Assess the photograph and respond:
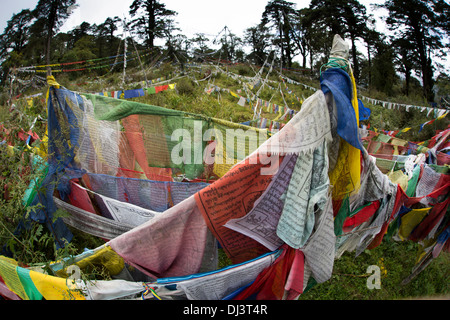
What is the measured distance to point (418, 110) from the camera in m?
11.9

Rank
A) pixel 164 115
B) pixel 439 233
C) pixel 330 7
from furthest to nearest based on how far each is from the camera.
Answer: pixel 330 7 → pixel 439 233 → pixel 164 115

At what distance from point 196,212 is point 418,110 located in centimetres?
1308

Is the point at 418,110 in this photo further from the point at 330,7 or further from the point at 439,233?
the point at 330,7

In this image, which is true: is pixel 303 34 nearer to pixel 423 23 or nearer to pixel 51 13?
pixel 423 23

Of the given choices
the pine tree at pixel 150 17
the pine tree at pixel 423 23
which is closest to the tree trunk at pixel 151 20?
the pine tree at pixel 150 17

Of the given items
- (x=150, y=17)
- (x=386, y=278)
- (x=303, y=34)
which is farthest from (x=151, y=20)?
(x=386, y=278)

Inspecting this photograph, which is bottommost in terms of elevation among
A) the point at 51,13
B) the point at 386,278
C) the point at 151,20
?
the point at 386,278

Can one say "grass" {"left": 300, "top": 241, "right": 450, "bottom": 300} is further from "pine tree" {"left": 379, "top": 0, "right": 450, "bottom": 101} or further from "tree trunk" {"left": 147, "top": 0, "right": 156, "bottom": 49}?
"tree trunk" {"left": 147, "top": 0, "right": 156, "bottom": 49}

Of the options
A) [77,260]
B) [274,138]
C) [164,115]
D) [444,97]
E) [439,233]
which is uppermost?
[444,97]

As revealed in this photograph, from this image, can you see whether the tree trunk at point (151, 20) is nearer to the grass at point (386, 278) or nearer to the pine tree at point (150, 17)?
the pine tree at point (150, 17)

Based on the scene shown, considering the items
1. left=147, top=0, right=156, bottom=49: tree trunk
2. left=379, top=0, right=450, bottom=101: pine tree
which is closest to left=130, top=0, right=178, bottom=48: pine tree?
left=147, top=0, right=156, bottom=49: tree trunk

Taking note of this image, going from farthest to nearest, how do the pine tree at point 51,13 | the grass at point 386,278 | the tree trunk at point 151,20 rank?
the tree trunk at point 151,20
the pine tree at point 51,13
the grass at point 386,278

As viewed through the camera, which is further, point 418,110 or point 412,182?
point 418,110
